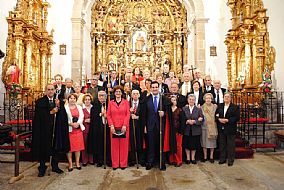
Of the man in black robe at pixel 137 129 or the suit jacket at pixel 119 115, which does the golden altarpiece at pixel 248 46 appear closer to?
the man in black robe at pixel 137 129

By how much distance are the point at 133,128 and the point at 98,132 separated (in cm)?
79

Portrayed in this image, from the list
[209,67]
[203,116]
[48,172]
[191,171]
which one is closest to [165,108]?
[203,116]

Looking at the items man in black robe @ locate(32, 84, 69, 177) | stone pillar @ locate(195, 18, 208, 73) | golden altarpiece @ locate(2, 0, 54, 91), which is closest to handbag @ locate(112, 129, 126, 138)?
man in black robe @ locate(32, 84, 69, 177)

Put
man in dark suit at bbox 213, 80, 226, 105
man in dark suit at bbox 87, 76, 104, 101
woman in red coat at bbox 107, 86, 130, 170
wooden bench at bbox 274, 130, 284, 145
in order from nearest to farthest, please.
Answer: woman in red coat at bbox 107, 86, 130, 170
man in dark suit at bbox 213, 80, 226, 105
man in dark suit at bbox 87, 76, 104, 101
wooden bench at bbox 274, 130, 284, 145

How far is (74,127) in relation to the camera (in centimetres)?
601

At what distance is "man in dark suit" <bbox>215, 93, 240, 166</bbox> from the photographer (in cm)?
656

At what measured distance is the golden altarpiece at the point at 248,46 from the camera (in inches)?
439

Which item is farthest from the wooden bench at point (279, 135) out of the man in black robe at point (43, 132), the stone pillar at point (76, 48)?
the stone pillar at point (76, 48)

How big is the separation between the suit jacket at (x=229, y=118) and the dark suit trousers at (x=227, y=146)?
105 mm

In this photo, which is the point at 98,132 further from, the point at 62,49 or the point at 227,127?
the point at 62,49

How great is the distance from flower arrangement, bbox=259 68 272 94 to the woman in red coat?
6298mm

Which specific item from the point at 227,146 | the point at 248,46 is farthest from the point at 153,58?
the point at 227,146

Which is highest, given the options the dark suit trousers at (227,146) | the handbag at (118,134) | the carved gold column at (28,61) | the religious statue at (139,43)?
the religious statue at (139,43)

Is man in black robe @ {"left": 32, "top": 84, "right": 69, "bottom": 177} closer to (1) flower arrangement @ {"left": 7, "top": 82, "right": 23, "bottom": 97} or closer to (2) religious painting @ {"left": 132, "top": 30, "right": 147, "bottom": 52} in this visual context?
(1) flower arrangement @ {"left": 7, "top": 82, "right": 23, "bottom": 97}
